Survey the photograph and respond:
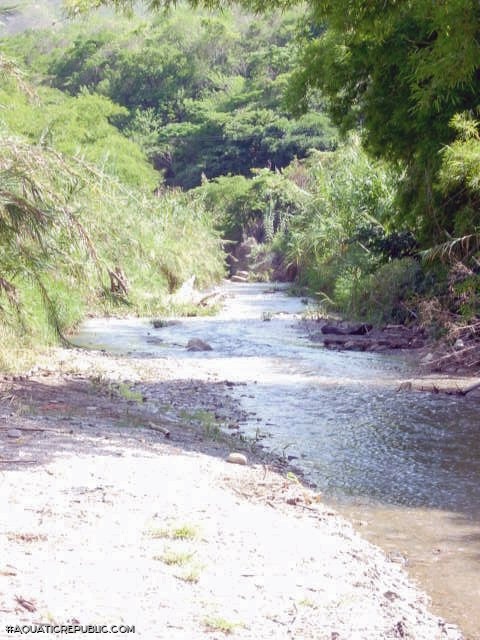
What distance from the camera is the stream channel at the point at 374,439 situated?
20.3ft

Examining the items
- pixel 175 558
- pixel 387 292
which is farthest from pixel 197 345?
pixel 175 558

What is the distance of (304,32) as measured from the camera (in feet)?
46.6

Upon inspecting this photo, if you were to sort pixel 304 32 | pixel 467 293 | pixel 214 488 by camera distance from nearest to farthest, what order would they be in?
pixel 214 488
pixel 467 293
pixel 304 32

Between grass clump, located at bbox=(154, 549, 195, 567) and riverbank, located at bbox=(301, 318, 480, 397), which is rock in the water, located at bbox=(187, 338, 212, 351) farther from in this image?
grass clump, located at bbox=(154, 549, 195, 567)

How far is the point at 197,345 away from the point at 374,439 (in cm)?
846

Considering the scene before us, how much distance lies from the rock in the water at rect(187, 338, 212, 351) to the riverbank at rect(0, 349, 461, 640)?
8.83m

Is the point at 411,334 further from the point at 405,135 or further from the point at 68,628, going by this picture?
the point at 68,628

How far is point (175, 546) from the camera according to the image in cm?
512

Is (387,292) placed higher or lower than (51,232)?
lower

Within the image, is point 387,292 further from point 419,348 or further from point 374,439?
point 374,439

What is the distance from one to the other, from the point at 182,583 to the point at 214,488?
223cm

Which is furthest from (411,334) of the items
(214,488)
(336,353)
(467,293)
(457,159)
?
(214,488)

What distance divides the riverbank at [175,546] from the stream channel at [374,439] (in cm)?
30

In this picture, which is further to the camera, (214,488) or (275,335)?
(275,335)
